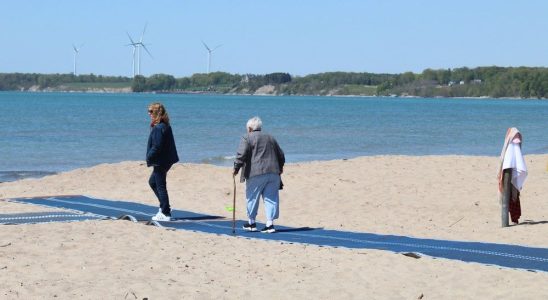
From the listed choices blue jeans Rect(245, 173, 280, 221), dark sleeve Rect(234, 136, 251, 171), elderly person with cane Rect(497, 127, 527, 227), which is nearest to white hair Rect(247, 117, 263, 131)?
dark sleeve Rect(234, 136, 251, 171)

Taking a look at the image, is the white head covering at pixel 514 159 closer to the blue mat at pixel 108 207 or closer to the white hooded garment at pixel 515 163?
the white hooded garment at pixel 515 163

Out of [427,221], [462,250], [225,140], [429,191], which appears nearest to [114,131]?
[225,140]

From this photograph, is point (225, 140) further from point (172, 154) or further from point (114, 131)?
point (172, 154)

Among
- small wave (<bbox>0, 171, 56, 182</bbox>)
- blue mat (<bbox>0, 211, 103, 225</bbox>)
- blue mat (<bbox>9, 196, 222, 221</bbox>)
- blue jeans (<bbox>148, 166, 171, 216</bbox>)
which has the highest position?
blue jeans (<bbox>148, 166, 171, 216</bbox>)

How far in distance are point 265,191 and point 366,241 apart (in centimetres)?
141

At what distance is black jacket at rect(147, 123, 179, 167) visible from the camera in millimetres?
13312

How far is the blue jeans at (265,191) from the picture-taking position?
41.4 ft

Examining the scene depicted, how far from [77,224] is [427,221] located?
5.28m

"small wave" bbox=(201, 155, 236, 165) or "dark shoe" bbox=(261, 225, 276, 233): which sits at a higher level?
"dark shoe" bbox=(261, 225, 276, 233)

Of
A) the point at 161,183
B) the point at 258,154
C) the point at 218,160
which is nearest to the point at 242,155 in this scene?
the point at 258,154

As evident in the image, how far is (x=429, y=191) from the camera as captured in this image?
1898 centimetres

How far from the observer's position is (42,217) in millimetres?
13758

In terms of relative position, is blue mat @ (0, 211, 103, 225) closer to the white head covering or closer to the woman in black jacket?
the woman in black jacket

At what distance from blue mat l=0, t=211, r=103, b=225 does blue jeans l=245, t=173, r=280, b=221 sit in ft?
7.43
